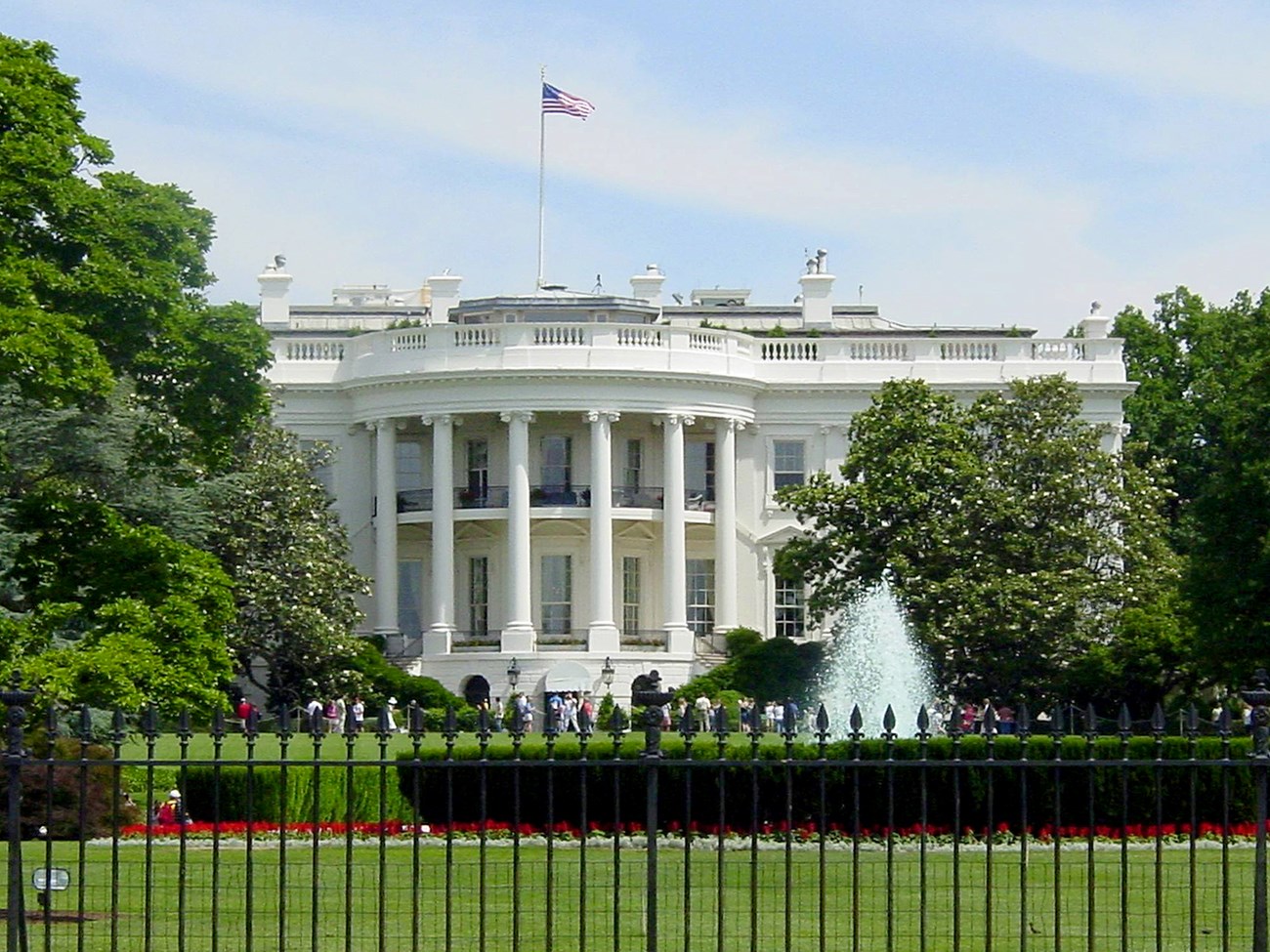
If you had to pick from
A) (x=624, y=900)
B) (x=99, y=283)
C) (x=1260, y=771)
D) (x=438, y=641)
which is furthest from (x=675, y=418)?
(x=1260, y=771)

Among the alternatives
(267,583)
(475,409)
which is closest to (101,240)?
(267,583)

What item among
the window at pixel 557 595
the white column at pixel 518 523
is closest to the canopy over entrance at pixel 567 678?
the white column at pixel 518 523

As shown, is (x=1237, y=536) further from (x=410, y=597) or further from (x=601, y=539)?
(x=410, y=597)

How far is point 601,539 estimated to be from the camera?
68.6 metres

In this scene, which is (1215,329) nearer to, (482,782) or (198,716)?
(198,716)

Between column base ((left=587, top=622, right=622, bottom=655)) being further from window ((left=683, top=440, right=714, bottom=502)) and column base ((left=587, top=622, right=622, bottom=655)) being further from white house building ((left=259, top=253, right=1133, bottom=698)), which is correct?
window ((left=683, top=440, right=714, bottom=502))

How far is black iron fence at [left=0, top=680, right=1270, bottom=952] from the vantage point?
1485 cm

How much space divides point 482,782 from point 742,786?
1294 centimetres

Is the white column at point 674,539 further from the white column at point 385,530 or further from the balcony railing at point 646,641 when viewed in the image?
the white column at point 385,530

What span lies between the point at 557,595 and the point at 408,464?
5719mm

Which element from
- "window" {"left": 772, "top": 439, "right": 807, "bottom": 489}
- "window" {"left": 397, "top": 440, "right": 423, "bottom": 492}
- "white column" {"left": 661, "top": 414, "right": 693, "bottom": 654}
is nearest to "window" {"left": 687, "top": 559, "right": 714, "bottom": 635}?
"white column" {"left": 661, "top": 414, "right": 693, "bottom": 654}

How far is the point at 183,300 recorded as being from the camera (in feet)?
97.9

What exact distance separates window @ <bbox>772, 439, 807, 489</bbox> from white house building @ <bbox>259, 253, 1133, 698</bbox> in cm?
7

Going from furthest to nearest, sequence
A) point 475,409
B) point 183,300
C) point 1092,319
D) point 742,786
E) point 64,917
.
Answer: point 1092,319 → point 475,409 → point 183,300 → point 742,786 → point 64,917
